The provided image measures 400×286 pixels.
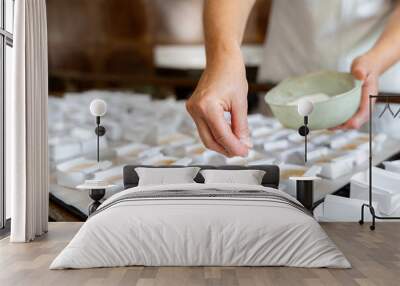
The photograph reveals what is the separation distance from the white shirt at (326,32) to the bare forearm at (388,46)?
51mm

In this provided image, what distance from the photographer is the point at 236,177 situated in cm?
535

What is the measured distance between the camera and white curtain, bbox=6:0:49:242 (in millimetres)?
4594

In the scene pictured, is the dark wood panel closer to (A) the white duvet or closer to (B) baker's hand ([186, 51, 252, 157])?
(B) baker's hand ([186, 51, 252, 157])

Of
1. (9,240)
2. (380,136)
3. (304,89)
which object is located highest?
(304,89)

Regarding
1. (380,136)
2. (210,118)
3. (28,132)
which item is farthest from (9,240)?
(380,136)

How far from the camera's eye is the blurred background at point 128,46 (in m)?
5.55

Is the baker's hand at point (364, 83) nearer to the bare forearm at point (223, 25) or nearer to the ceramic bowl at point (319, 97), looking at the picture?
the ceramic bowl at point (319, 97)

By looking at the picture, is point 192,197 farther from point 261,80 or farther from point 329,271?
point 261,80

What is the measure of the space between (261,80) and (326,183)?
119 cm

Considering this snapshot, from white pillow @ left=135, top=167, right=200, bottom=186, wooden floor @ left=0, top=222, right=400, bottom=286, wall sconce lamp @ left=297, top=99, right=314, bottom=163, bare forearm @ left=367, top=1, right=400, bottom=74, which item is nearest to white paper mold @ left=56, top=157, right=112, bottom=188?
white pillow @ left=135, top=167, right=200, bottom=186

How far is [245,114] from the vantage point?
5422 millimetres

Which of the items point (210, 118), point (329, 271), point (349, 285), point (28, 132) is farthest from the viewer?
point (210, 118)

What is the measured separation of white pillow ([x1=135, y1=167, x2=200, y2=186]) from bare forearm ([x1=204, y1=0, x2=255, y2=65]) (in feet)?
3.49

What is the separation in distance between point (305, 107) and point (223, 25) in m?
1.12
